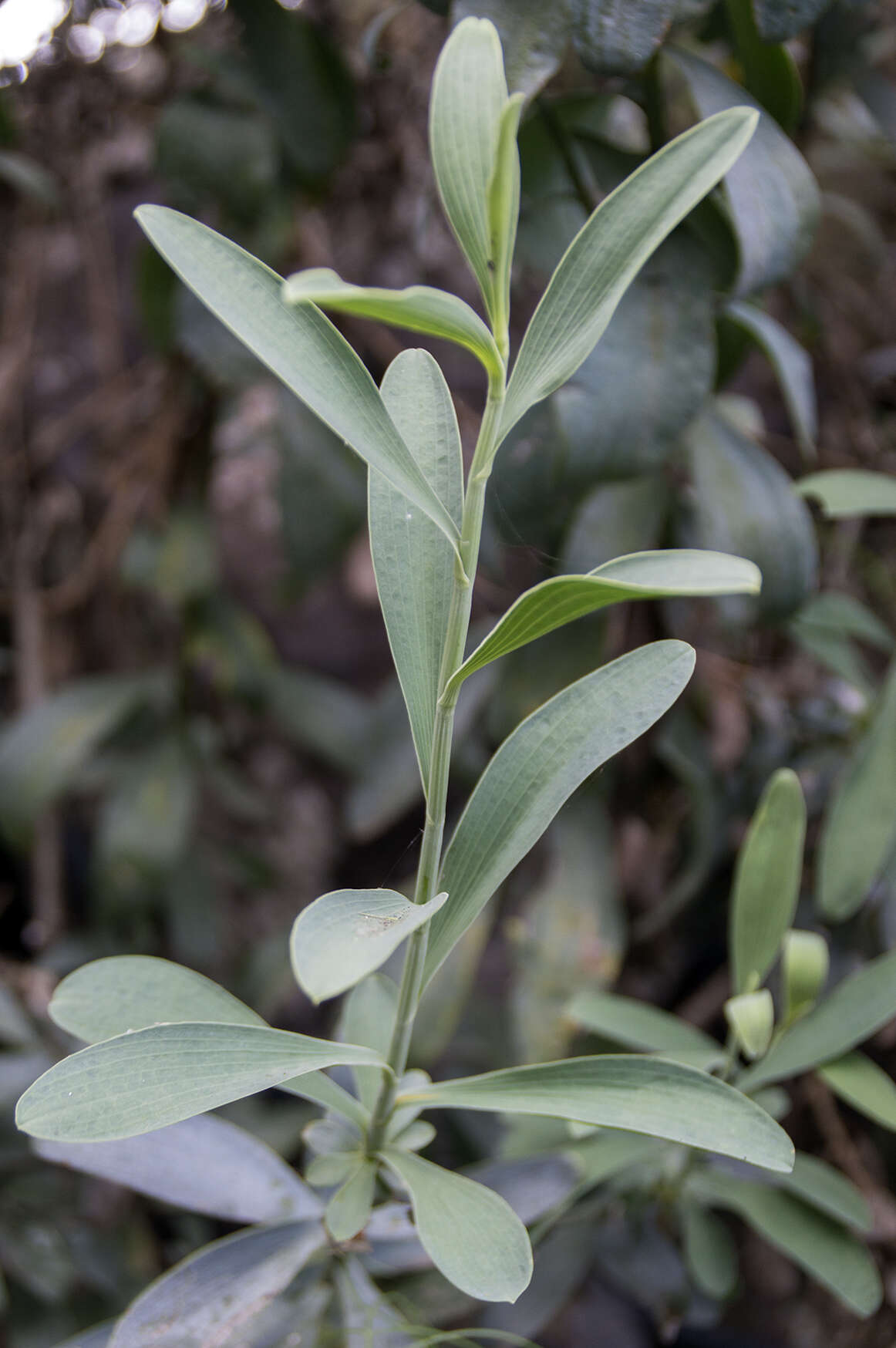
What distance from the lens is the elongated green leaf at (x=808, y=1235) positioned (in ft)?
1.44

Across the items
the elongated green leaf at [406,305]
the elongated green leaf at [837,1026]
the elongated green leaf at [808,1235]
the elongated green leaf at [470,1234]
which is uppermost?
the elongated green leaf at [406,305]

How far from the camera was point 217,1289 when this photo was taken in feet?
1.21

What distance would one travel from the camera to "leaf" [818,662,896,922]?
0.51 meters

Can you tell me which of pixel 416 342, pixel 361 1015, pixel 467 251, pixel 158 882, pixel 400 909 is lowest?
pixel 158 882

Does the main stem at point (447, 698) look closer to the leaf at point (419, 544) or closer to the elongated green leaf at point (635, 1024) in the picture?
the leaf at point (419, 544)

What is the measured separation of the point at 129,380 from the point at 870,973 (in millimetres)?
1077

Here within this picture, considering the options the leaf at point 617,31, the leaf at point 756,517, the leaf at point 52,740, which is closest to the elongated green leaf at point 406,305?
the leaf at point 617,31

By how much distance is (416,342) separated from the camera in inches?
46.5

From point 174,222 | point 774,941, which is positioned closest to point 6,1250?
point 774,941

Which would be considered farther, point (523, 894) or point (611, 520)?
point (523, 894)

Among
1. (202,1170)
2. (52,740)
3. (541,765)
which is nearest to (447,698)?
(541,765)

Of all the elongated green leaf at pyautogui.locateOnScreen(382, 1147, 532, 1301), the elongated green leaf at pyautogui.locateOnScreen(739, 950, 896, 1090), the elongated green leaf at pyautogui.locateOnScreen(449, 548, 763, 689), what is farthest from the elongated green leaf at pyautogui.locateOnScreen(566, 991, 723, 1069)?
the elongated green leaf at pyautogui.locateOnScreen(449, 548, 763, 689)

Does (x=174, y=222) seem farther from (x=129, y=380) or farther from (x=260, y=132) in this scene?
(x=129, y=380)

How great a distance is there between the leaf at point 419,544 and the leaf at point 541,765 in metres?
0.03
